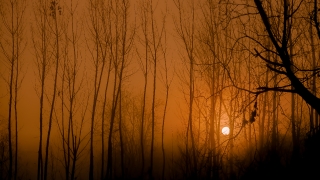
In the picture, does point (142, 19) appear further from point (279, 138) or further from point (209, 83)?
point (279, 138)

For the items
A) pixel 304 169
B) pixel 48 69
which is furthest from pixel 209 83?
pixel 304 169

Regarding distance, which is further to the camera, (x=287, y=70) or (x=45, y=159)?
(x=45, y=159)

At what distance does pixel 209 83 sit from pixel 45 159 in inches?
380

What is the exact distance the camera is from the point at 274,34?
6.20 metres

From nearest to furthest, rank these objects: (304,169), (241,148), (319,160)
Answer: (319,160)
(304,169)
(241,148)

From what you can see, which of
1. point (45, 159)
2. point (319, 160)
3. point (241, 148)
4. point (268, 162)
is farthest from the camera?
point (45, 159)

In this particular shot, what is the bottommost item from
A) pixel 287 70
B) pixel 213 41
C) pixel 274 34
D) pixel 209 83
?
pixel 287 70

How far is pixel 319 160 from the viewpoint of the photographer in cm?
658

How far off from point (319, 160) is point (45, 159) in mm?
14936

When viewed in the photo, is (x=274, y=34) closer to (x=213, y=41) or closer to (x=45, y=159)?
(x=213, y=41)

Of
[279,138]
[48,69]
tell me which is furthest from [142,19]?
[279,138]

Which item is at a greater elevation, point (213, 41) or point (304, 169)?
point (213, 41)

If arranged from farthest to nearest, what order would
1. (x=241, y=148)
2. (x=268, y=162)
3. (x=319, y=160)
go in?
(x=241, y=148) < (x=268, y=162) < (x=319, y=160)

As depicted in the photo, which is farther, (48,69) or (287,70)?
(48,69)
